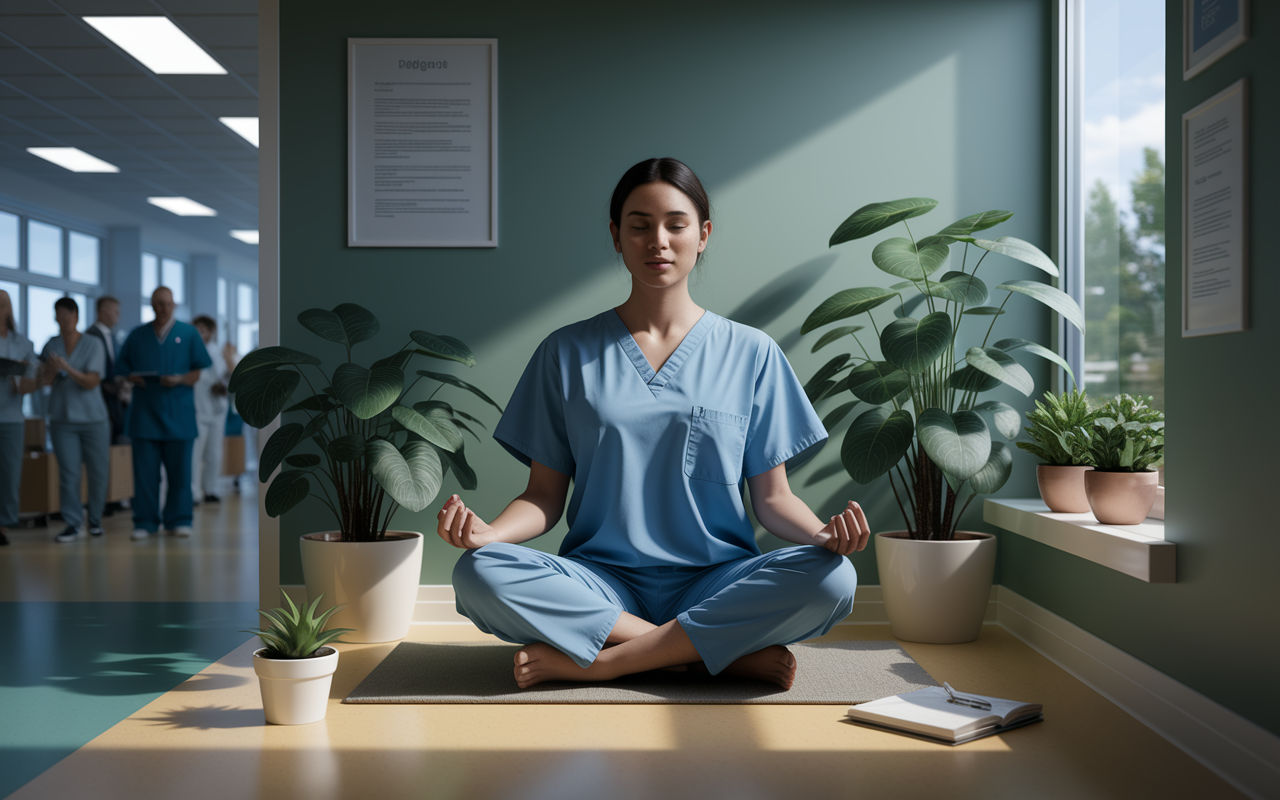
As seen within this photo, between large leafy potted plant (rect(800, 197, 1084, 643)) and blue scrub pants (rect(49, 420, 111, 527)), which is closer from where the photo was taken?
large leafy potted plant (rect(800, 197, 1084, 643))

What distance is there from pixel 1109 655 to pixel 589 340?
1457 mm

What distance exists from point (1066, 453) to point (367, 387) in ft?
6.27

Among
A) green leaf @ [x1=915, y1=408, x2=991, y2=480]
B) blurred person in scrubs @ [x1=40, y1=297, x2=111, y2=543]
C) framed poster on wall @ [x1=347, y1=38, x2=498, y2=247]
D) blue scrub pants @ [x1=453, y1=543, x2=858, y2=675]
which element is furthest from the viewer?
blurred person in scrubs @ [x1=40, y1=297, x2=111, y2=543]

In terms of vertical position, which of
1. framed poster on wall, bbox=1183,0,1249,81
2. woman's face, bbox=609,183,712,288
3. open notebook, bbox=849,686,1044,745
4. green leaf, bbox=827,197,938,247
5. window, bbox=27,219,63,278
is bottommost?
open notebook, bbox=849,686,1044,745

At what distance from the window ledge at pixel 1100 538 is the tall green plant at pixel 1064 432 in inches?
6.0

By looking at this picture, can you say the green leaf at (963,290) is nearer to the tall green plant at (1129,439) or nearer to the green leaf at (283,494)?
the tall green plant at (1129,439)

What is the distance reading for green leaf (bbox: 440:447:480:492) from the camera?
105 inches

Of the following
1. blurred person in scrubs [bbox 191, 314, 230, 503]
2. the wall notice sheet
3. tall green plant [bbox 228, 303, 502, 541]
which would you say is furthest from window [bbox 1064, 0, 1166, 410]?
blurred person in scrubs [bbox 191, 314, 230, 503]

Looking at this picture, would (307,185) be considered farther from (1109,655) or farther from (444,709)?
(1109,655)

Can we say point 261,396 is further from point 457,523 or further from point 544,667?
point 544,667

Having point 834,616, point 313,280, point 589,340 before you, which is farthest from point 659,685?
point 313,280

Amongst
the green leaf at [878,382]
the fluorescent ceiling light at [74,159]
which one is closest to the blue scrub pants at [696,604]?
the green leaf at [878,382]

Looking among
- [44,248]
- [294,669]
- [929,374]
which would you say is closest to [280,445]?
[294,669]

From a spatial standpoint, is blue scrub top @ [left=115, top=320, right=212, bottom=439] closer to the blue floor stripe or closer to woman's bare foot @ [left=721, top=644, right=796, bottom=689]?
the blue floor stripe
